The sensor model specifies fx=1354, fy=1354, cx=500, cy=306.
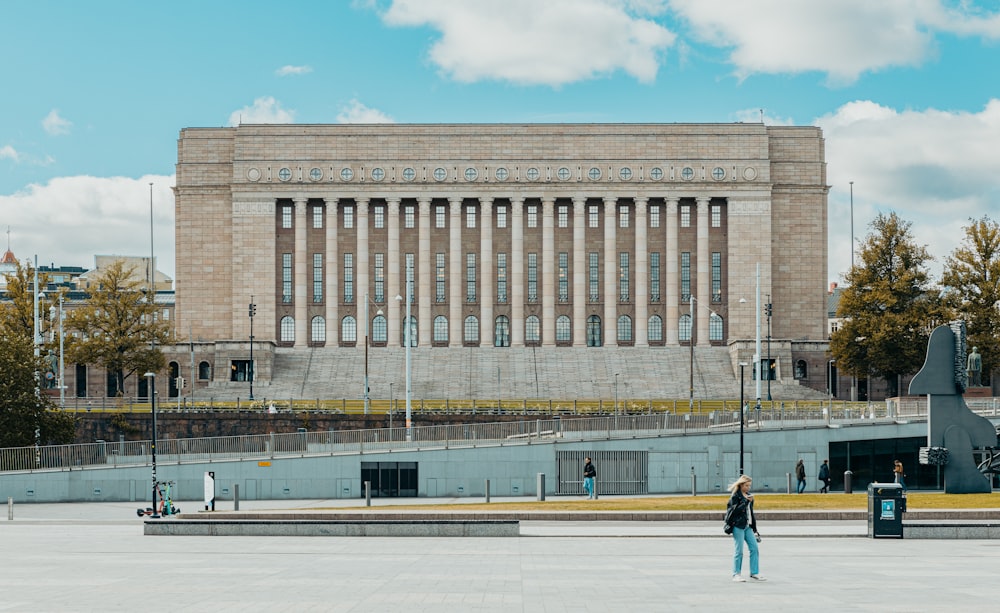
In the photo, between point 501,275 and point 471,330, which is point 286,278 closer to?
point 471,330

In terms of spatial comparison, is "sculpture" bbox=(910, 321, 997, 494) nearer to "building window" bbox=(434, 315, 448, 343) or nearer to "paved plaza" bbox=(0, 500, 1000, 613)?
"paved plaza" bbox=(0, 500, 1000, 613)

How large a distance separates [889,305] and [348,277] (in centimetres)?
5220

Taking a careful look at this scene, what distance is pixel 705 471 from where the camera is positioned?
208 feet

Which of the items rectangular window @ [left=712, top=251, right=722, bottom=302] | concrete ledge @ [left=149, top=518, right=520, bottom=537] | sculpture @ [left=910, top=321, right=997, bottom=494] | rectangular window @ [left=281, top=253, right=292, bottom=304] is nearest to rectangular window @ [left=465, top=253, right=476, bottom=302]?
rectangular window @ [left=281, top=253, right=292, bottom=304]

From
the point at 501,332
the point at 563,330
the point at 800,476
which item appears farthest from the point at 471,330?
the point at 800,476

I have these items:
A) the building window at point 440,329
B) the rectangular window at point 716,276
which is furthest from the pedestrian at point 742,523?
the building window at point 440,329

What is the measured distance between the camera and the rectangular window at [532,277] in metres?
126

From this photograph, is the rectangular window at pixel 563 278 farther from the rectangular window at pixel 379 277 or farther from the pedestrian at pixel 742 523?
the pedestrian at pixel 742 523

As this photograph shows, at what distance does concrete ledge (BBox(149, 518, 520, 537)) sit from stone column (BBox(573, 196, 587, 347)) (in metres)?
88.1

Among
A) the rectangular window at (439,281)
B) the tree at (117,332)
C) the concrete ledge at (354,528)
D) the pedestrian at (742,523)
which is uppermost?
the rectangular window at (439,281)

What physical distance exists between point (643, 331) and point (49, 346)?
53.7 m

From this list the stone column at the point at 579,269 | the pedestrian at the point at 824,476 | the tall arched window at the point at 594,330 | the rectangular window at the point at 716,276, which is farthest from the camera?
the tall arched window at the point at 594,330

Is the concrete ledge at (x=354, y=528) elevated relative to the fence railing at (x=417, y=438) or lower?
lower

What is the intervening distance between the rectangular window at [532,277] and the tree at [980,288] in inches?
1636
